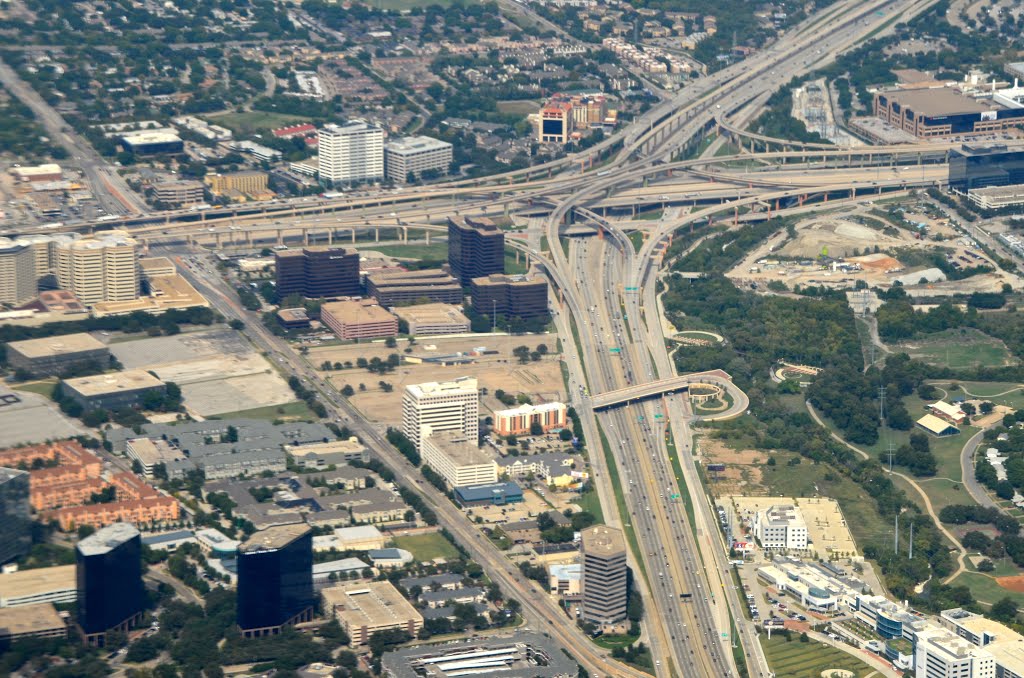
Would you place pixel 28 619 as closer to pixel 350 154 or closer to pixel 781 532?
pixel 781 532

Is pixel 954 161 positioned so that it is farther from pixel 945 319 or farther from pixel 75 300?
pixel 75 300

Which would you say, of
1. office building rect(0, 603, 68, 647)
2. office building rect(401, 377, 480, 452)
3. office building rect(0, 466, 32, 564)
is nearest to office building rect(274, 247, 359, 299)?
office building rect(401, 377, 480, 452)

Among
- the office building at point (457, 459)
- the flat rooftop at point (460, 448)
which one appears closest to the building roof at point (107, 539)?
the office building at point (457, 459)

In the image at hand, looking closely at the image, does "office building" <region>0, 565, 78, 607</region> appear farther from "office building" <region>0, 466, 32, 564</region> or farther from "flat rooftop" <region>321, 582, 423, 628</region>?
"flat rooftop" <region>321, 582, 423, 628</region>

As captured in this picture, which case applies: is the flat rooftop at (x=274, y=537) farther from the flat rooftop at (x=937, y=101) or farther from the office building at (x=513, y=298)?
the flat rooftop at (x=937, y=101)

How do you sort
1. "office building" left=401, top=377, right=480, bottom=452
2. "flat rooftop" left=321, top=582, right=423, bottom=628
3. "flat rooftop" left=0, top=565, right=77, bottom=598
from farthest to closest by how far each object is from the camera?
"office building" left=401, top=377, right=480, bottom=452 < "flat rooftop" left=0, top=565, right=77, bottom=598 < "flat rooftop" left=321, top=582, right=423, bottom=628

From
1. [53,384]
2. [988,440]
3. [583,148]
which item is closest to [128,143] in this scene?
[583,148]

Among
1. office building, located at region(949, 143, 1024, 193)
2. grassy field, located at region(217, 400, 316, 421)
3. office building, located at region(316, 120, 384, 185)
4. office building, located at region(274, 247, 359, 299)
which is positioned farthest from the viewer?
office building, located at region(316, 120, 384, 185)
